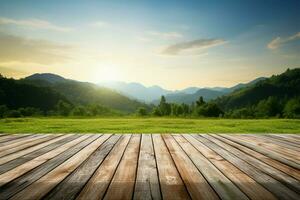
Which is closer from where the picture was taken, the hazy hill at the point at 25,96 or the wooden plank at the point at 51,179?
the wooden plank at the point at 51,179

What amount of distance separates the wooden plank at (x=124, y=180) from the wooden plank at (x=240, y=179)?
3.30 ft

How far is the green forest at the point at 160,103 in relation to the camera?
235 ft

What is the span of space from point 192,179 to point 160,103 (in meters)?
82.6

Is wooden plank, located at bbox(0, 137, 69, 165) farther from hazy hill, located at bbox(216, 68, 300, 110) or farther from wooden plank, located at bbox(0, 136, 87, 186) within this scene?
hazy hill, located at bbox(216, 68, 300, 110)

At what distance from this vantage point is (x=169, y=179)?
2459 mm

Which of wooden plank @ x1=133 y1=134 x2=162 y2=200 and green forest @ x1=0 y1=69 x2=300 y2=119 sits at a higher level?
green forest @ x1=0 y1=69 x2=300 y2=119

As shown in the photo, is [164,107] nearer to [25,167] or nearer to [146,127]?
[146,127]

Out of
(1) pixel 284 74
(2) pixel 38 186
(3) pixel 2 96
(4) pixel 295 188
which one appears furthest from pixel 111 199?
(1) pixel 284 74

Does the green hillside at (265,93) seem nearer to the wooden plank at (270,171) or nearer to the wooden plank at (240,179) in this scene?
the wooden plank at (270,171)

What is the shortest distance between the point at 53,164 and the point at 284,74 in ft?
709

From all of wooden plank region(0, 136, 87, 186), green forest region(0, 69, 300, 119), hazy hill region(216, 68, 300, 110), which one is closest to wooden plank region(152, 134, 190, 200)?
wooden plank region(0, 136, 87, 186)

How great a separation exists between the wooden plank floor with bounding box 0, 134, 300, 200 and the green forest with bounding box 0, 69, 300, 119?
26.8 meters

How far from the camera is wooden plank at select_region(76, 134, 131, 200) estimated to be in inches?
79.1

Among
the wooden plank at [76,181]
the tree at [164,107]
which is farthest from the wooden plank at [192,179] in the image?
the tree at [164,107]
